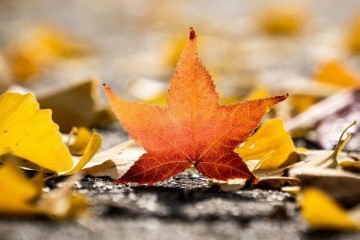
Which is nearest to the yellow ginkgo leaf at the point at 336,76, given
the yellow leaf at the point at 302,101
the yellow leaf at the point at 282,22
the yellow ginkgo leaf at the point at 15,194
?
the yellow leaf at the point at 302,101

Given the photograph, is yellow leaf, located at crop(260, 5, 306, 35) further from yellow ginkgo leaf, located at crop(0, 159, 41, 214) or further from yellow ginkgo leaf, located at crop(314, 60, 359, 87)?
yellow ginkgo leaf, located at crop(0, 159, 41, 214)

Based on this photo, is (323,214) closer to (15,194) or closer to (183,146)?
(183,146)

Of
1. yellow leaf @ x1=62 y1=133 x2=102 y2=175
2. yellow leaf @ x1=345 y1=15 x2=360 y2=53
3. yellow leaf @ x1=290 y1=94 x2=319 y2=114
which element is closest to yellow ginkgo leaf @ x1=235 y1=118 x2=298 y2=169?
yellow leaf @ x1=62 y1=133 x2=102 y2=175

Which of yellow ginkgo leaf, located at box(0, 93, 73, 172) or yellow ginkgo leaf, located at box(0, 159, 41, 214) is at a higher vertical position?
yellow ginkgo leaf, located at box(0, 93, 73, 172)

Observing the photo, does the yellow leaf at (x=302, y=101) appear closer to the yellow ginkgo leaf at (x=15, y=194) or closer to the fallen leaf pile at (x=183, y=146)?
the fallen leaf pile at (x=183, y=146)

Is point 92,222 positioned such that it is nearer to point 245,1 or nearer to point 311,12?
point 311,12

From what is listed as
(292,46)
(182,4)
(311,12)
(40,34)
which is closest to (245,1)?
(182,4)
